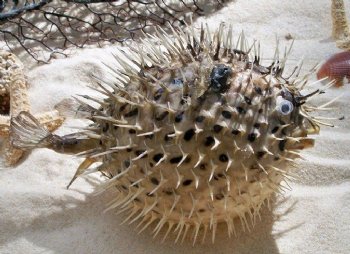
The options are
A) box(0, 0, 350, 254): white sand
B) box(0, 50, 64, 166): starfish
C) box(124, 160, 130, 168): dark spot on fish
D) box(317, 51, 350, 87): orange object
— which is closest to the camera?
box(124, 160, 130, 168): dark spot on fish

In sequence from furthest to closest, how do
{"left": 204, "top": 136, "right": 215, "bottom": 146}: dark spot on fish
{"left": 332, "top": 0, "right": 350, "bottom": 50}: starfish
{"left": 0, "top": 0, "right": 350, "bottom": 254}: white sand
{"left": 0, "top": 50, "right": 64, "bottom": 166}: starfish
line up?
{"left": 332, "top": 0, "right": 350, "bottom": 50}: starfish → {"left": 0, "top": 50, "right": 64, "bottom": 166}: starfish → {"left": 0, "top": 0, "right": 350, "bottom": 254}: white sand → {"left": 204, "top": 136, "right": 215, "bottom": 146}: dark spot on fish

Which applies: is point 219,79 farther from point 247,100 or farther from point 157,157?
point 157,157

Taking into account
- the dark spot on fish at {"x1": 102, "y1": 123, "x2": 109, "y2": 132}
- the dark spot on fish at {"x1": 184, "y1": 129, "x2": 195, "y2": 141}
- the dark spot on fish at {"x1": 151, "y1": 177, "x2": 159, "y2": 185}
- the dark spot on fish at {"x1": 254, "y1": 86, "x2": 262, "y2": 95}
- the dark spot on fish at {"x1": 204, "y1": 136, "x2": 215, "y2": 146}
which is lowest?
the dark spot on fish at {"x1": 151, "y1": 177, "x2": 159, "y2": 185}

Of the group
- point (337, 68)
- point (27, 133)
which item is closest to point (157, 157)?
point (27, 133)

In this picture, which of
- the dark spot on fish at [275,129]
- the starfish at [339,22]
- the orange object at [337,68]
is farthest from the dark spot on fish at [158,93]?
the starfish at [339,22]

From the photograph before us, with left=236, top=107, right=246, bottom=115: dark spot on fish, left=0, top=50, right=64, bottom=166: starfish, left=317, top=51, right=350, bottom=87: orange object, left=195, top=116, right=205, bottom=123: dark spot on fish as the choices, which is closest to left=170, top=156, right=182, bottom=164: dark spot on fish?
left=195, top=116, right=205, bottom=123: dark spot on fish

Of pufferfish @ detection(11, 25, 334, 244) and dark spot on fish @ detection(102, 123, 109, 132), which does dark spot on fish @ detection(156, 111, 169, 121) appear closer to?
pufferfish @ detection(11, 25, 334, 244)
